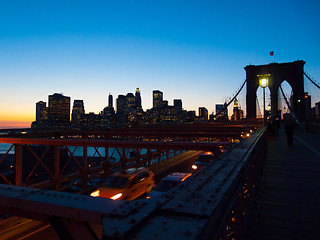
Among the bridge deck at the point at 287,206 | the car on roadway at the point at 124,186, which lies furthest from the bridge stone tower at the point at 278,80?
the bridge deck at the point at 287,206

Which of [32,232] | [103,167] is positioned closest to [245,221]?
[32,232]

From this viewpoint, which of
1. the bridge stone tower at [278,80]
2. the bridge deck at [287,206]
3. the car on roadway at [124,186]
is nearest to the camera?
the bridge deck at [287,206]

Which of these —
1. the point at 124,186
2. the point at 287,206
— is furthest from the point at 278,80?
the point at 287,206

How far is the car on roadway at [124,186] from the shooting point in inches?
440

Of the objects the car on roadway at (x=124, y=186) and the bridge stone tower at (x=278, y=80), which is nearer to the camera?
the car on roadway at (x=124, y=186)

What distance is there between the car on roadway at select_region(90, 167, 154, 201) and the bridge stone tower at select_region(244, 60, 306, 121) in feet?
191

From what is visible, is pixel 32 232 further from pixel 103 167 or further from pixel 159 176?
pixel 159 176

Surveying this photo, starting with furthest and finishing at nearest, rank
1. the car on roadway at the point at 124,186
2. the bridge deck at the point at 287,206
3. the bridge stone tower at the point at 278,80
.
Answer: the bridge stone tower at the point at 278,80, the car on roadway at the point at 124,186, the bridge deck at the point at 287,206

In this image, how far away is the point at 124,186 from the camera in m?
11.5

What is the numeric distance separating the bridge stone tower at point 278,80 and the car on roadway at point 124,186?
5812 cm

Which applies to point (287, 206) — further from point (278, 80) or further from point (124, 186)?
point (278, 80)

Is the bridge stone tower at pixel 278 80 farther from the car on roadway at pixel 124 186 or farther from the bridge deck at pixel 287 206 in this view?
the bridge deck at pixel 287 206

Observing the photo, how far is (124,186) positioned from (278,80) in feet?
220

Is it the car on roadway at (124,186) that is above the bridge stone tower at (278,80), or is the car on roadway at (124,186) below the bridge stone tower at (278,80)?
below
